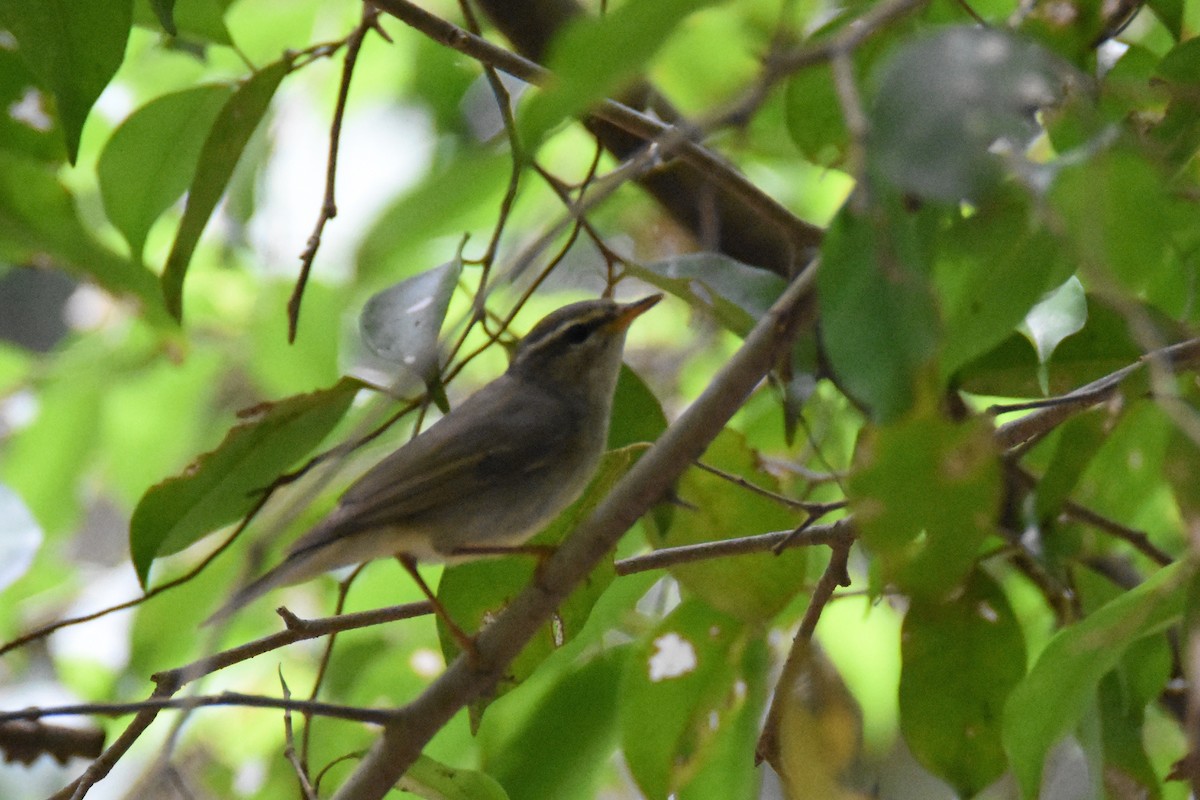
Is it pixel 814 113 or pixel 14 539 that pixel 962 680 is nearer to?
pixel 814 113

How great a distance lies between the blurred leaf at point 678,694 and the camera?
6.97 ft

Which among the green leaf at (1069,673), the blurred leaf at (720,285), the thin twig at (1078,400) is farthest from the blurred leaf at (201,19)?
the green leaf at (1069,673)

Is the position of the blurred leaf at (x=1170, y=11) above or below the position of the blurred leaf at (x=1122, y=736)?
above

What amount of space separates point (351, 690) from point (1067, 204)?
2207 mm

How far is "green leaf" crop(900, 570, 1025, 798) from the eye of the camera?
202cm

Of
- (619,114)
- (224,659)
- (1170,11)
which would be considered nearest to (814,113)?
(619,114)

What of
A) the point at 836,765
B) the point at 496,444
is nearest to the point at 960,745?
the point at 836,765

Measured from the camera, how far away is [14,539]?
2521 millimetres

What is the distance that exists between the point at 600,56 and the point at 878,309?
1.16ft

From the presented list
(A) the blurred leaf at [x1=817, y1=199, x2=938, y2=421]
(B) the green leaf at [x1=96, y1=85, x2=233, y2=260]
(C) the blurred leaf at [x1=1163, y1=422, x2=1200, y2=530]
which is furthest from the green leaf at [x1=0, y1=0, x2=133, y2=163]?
(C) the blurred leaf at [x1=1163, y1=422, x2=1200, y2=530]

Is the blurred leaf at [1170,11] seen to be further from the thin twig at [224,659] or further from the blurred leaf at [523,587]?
the thin twig at [224,659]

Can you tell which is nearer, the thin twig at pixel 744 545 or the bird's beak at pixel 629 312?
the thin twig at pixel 744 545

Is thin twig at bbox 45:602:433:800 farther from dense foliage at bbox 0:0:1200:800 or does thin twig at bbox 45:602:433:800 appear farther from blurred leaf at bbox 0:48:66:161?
blurred leaf at bbox 0:48:66:161

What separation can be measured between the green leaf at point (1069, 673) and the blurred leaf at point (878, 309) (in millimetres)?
640
